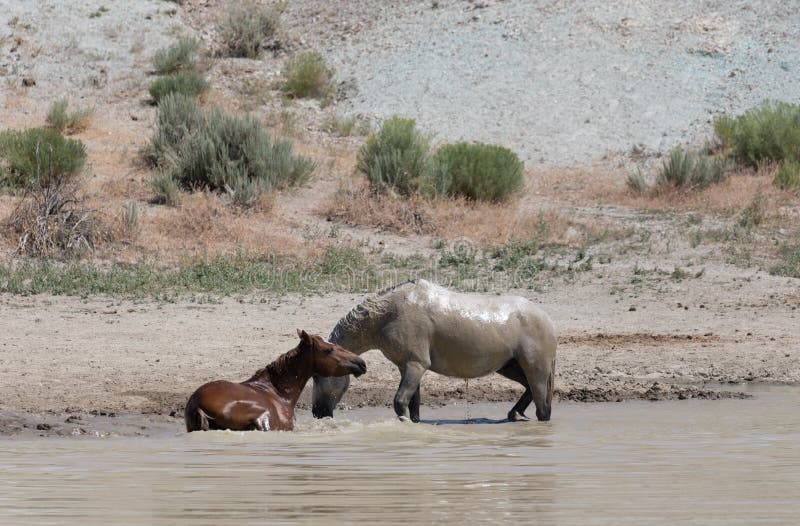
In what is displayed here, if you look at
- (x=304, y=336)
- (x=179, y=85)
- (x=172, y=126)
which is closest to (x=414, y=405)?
(x=304, y=336)

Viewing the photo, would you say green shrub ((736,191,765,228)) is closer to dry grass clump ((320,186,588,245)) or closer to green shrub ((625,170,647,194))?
dry grass clump ((320,186,588,245))

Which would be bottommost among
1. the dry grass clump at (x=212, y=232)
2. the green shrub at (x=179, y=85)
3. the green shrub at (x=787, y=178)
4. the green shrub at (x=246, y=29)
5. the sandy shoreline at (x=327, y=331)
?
the sandy shoreline at (x=327, y=331)

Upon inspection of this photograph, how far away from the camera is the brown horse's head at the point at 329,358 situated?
920cm

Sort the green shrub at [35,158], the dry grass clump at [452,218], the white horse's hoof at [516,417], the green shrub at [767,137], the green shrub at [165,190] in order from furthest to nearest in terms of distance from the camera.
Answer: the green shrub at [767,137], the green shrub at [35,158], the green shrub at [165,190], the dry grass clump at [452,218], the white horse's hoof at [516,417]

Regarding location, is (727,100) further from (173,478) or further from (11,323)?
(173,478)

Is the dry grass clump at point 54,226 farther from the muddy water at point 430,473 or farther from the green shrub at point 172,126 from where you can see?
the muddy water at point 430,473

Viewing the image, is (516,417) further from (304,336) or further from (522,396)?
(304,336)

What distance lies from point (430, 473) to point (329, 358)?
2.18 meters

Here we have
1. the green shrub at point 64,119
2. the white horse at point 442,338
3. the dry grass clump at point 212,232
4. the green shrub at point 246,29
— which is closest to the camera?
the white horse at point 442,338

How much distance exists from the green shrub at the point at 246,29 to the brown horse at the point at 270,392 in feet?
94.7

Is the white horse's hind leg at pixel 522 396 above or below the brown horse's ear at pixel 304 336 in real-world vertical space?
below

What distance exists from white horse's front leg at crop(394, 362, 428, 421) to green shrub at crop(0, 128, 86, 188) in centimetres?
1263

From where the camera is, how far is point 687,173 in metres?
23.9

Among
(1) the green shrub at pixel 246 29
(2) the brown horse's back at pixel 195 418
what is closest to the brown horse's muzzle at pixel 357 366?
(2) the brown horse's back at pixel 195 418
